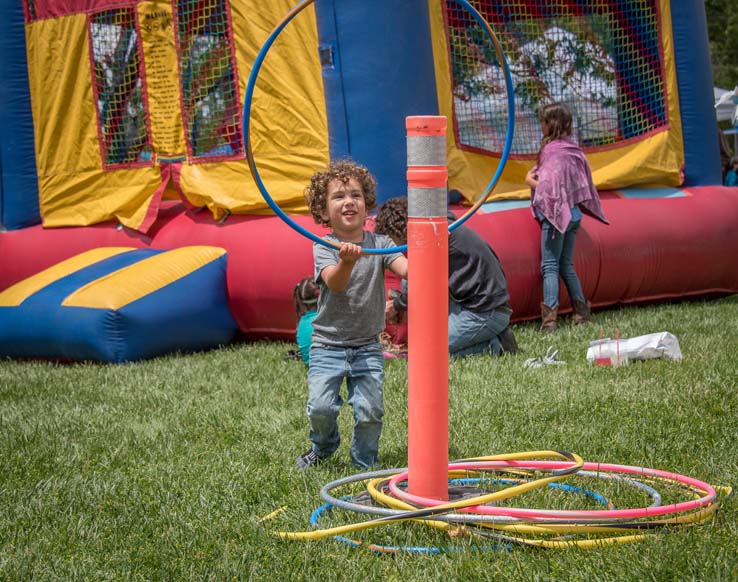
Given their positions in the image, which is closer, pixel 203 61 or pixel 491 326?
pixel 491 326

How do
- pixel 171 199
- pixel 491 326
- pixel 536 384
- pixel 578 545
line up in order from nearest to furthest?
1. pixel 578 545
2. pixel 536 384
3. pixel 491 326
4. pixel 171 199

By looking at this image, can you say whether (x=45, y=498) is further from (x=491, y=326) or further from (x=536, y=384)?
(x=491, y=326)

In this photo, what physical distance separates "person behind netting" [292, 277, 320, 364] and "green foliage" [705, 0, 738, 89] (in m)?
21.5

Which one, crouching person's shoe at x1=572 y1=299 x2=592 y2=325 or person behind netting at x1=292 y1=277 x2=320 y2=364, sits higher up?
person behind netting at x1=292 y1=277 x2=320 y2=364

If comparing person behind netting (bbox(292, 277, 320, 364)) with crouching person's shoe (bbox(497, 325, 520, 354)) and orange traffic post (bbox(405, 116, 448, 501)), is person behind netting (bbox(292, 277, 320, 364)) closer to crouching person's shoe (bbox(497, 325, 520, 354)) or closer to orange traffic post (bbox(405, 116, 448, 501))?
crouching person's shoe (bbox(497, 325, 520, 354))

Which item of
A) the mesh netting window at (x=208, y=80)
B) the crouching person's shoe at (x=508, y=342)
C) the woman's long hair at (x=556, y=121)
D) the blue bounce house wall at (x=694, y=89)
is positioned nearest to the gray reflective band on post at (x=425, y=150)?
the crouching person's shoe at (x=508, y=342)

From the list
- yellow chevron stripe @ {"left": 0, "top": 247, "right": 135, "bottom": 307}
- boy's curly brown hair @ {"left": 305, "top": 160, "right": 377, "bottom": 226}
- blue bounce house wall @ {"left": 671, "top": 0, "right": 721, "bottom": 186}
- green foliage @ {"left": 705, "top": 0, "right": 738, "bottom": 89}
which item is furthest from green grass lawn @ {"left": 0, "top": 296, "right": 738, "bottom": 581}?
green foliage @ {"left": 705, "top": 0, "right": 738, "bottom": 89}

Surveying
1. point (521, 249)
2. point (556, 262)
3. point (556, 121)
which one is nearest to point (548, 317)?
point (556, 262)

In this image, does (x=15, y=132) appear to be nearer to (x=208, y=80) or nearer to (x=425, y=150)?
(x=208, y=80)

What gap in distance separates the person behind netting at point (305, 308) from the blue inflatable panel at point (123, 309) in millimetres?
940

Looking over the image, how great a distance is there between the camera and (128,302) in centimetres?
725

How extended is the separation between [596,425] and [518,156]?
4.50 meters

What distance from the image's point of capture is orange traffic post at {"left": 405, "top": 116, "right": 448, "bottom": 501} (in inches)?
121

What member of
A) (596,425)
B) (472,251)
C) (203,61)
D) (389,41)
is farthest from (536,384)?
(203,61)
